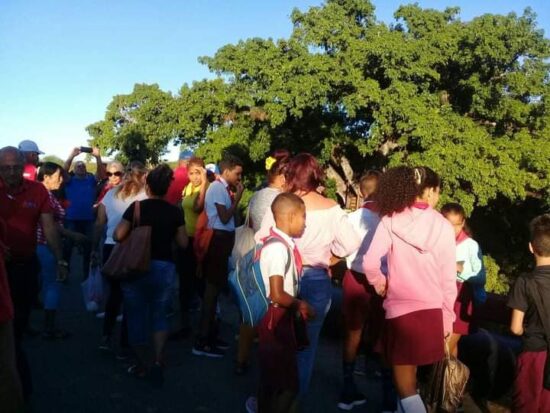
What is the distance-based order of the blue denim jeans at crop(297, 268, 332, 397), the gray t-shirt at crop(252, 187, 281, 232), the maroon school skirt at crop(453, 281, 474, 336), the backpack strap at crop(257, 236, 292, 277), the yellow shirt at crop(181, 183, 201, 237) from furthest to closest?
1. the yellow shirt at crop(181, 183, 201, 237)
2. the gray t-shirt at crop(252, 187, 281, 232)
3. the maroon school skirt at crop(453, 281, 474, 336)
4. the blue denim jeans at crop(297, 268, 332, 397)
5. the backpack strap at crop(257, 236, 292, 277)

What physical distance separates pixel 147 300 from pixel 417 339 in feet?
7.84

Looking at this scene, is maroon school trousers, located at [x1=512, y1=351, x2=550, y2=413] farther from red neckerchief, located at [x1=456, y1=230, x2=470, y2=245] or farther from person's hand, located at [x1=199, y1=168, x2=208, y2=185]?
person's hand, located at [x1=199, y1=168, x2=208, y2=185]

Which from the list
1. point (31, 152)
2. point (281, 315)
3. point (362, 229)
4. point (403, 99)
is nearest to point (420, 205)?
point (362, 229)

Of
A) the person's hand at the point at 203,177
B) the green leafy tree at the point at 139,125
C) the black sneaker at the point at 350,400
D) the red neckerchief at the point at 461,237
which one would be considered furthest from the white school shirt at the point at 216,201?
the green leafy tree at the point at 139,125

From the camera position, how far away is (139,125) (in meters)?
27.5

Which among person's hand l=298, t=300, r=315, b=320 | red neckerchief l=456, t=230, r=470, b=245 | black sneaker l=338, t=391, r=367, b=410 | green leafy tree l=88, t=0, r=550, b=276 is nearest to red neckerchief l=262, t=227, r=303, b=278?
person's hand l=298, t=300, r=315, b=320

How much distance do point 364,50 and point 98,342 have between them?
17.9 metres

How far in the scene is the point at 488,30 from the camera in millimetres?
21750

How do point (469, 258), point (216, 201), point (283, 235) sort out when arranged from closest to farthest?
point (283, 235)
point (469, 258)
point (216, 201)

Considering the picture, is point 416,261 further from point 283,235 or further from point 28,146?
point 28,146

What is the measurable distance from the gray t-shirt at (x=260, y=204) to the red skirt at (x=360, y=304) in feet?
2.77

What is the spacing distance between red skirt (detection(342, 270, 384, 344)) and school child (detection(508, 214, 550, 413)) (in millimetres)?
1154

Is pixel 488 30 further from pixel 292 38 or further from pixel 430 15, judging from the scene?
pixel 292 38

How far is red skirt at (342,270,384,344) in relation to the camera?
4.41 meters
